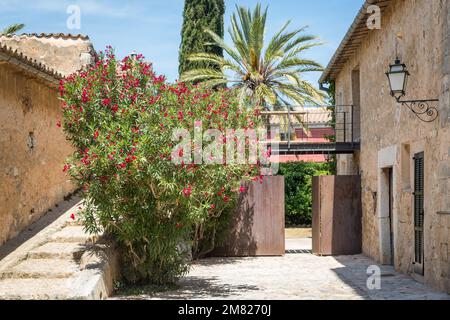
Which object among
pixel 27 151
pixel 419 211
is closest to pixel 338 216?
pixel 419 211

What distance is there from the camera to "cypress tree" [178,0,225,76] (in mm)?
24141

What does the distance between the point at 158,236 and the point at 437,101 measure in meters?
4.32

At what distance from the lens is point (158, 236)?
9.37m

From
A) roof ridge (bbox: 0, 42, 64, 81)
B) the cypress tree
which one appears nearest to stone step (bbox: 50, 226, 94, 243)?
roof ridge (bbox: 0, 42, 64, 81)

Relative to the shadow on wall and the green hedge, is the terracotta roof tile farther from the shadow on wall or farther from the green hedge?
the green hedge

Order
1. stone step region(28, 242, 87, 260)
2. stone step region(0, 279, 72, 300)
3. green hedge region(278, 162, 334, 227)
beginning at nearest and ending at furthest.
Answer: stone step region(0, 279, 72, 300) < stone step region(28, 242, 87, 260) < green hedge region(278, 162, 334, 227)

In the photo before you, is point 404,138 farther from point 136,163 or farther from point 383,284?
point 136,163

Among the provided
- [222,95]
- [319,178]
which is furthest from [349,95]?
[222,95]

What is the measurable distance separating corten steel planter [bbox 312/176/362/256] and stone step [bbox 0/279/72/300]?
8.14 metres

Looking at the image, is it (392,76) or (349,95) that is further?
(349,95)

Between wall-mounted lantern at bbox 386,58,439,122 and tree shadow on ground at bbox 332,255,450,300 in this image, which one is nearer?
tree shadow on ground at bbox 332,255,450,300

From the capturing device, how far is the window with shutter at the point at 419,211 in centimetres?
1047
